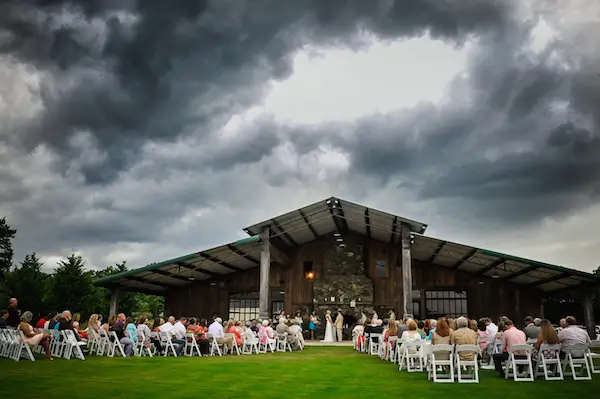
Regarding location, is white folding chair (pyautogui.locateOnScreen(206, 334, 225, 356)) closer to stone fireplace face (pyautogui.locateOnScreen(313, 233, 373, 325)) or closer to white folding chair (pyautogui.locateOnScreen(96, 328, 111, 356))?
white folding chair (pyautogui.locateOnScreen(96, 328, 111, 356))

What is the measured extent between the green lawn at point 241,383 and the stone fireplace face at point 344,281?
43.1 feet

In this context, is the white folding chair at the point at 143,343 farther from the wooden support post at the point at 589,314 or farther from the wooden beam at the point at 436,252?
the wooden support post at the point at 589,314

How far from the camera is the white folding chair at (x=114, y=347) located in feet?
38.4

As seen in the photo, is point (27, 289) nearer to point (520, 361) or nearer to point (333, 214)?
point (333, 214)

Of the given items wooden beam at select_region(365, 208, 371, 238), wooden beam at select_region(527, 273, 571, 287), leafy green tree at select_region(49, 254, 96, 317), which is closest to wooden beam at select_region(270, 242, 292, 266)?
wooden beam at select_region(365, 208, 371, 238)

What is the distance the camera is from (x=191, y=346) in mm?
13047

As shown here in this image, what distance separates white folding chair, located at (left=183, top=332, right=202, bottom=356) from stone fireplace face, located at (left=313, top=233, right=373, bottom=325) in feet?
32.3

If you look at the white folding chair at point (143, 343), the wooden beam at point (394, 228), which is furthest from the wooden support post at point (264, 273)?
the white folding chair at point (143, 343)

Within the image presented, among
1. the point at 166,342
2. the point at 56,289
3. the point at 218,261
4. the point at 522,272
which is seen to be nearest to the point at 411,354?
the point at 166,342

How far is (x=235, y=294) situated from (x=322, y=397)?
63.3 feet

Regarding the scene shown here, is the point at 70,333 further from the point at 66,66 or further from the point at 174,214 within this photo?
the point at 174,214

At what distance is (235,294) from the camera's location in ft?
80.4

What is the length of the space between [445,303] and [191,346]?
14191mm

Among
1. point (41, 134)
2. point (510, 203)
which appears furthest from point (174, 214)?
point (510, 203)
